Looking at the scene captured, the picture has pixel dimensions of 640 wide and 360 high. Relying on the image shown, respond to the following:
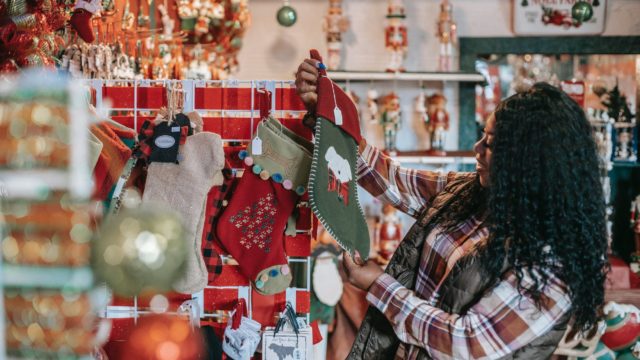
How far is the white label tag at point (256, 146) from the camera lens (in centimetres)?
169

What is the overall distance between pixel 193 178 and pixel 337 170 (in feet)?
1.13

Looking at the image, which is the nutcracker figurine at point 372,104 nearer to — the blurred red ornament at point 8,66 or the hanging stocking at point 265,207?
the hanging stocking at point 265,207

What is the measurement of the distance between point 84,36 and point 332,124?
665mm

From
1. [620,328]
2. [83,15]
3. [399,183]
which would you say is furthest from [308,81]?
[620,328]

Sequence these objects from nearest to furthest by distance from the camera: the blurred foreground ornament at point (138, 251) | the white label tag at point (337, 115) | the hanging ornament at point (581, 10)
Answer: the blurred foreground ornament at point (138, 251) → the white label tag at point (337, 115) → the hanging ornament at point (581, 10)

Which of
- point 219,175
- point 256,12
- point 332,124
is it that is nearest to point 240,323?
point 219,175

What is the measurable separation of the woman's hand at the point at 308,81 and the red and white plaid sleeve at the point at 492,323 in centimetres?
55

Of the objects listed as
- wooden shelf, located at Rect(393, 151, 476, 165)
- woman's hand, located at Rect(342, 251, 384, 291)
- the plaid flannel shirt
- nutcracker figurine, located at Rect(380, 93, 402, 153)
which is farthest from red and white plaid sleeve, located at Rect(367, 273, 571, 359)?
nutcracker figurine, located at Rect(380, 93, 402, 153)

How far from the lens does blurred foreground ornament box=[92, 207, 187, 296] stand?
52 cm

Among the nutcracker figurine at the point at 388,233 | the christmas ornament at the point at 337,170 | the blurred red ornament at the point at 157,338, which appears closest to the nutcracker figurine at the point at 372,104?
the nutcracker figurine at the point at 388,233

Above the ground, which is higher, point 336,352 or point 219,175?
point 219,175

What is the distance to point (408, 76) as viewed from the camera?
14.7 feet

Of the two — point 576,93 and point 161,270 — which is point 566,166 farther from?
point 576,93

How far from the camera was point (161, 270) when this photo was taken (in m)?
0.53
